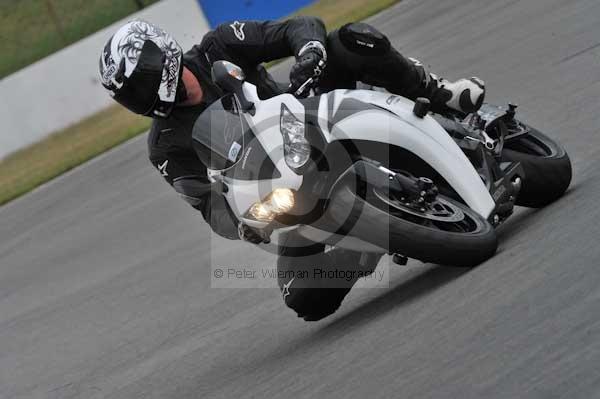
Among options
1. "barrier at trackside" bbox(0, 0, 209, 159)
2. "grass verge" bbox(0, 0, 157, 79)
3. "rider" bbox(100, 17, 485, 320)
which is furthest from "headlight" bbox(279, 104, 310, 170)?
"grass verge" bbox(0, 0, 157, 79)

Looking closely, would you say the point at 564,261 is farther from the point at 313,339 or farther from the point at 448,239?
the point at 313,339

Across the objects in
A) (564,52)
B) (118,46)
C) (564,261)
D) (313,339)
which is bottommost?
(564,52)

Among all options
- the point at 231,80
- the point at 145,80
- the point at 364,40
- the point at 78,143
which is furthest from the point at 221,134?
the point at 78,143

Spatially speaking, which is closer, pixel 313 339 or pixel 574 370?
pixel 574 370

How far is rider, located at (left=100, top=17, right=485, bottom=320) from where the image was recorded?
4.95 m

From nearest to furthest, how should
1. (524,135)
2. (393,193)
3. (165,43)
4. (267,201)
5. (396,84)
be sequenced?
(267,201), (393,193), (165,43), (396,84), (524,135)

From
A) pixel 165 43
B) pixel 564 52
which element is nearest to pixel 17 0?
pixel 564 52

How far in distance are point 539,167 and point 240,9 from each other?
1320 cm

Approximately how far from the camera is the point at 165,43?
16.5 ft

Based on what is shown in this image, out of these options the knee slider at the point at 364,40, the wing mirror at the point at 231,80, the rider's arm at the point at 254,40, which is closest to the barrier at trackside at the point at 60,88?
the rider's arm at the point at 254,40

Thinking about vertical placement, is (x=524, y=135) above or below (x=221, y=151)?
below

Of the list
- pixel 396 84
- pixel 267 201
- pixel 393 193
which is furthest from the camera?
pixel 396 84

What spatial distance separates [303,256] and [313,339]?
422 millimetres

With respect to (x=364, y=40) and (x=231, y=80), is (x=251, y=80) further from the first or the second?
(x=231, y=80)
